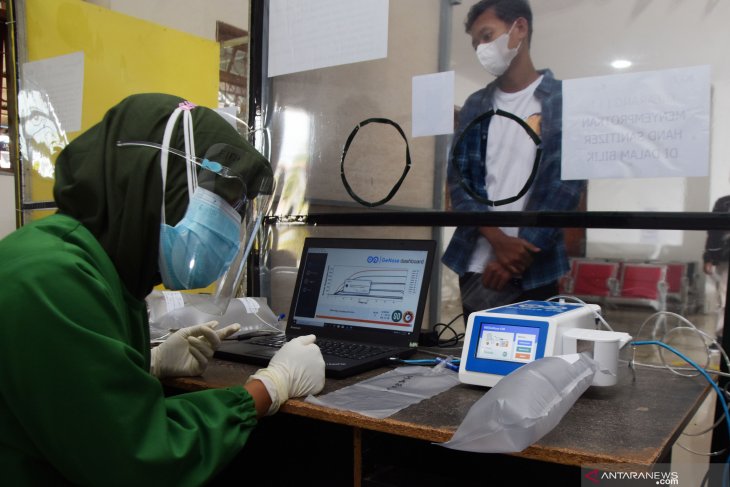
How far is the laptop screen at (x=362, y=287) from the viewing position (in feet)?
4.07

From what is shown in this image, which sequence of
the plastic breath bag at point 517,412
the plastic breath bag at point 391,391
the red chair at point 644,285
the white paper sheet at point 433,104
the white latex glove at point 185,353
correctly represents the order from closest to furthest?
the plastic breath bag at point 517,412 → the plastic breath bag at point 391,391 → the white latex glove at point 185,353 → the red chair at point 644,285 → the white paper sheet at point 433,104

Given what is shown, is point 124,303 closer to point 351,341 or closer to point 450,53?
point 351,341

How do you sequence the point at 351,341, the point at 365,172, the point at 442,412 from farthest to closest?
the point at 365,172 → the point at 351,341 → the point at 442,412

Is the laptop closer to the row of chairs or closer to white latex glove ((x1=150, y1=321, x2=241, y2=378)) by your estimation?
white latex glove ((x1=150, y1=321, x2=241, y2=378))

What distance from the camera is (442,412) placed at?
31.3 inches

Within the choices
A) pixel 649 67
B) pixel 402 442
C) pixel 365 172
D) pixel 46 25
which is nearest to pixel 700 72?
pixel 649 67

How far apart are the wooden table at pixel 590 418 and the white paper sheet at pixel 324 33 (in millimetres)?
910

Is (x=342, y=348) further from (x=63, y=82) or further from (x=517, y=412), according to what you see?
(x=63, y=82)

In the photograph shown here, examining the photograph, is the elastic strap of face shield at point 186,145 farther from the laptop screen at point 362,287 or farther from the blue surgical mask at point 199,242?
the laptop screen at point 362,287

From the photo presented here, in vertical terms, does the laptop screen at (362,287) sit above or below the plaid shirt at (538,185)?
below

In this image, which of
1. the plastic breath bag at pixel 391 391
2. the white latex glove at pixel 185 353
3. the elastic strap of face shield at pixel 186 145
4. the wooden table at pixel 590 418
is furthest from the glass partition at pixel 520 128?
the elastic strap of face shield at pixel 186 145

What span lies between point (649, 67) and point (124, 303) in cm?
116

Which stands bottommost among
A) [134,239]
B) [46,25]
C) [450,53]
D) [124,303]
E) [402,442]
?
[402,442]

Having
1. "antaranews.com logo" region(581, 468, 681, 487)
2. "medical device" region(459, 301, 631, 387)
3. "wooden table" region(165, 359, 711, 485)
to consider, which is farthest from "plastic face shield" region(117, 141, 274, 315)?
"antaranews.com logo" region(581, 468, 681, 487)
